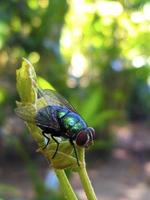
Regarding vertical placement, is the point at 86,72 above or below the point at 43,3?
above

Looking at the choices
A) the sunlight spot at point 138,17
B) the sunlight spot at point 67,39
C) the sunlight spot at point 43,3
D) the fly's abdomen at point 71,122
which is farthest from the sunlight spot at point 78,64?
the fly's abdomen at point 71,122

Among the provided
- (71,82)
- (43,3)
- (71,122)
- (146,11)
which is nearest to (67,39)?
(71,82)

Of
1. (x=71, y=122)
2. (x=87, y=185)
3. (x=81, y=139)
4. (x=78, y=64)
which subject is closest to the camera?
(x=87, y=185)

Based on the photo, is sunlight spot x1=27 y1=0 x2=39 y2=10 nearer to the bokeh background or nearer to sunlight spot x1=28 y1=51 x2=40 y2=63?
the bokeh background

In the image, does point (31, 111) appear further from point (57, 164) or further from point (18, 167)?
point (18, 167)

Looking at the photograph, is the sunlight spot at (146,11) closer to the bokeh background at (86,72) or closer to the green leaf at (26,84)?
the bokeh background at (86,72)

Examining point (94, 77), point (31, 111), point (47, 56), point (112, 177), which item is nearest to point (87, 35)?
point (94, 77)

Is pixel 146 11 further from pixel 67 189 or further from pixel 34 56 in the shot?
pixel 67 189

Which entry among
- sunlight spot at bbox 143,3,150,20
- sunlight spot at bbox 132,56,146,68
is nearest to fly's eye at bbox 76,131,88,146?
sunlight spot at bbox 143,3,150,20
